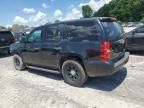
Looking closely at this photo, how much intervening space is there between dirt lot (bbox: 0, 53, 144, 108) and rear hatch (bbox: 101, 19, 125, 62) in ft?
2.84

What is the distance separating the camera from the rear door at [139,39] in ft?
30.4

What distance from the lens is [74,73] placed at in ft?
19.3

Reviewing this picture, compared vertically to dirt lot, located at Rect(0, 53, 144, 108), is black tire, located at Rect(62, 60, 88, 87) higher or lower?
higher

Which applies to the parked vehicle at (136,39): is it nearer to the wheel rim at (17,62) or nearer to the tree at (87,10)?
the wheel rim at (17,62)

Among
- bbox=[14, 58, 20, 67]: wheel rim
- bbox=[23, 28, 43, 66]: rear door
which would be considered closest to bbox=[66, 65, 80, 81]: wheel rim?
bbox=[23, 28, 43, 66]: rear door

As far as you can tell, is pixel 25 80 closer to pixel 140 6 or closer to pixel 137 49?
pixel 137 49

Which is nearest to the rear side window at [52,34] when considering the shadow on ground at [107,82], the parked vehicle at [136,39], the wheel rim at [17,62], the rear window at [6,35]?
the shadow on ground at [107,82]

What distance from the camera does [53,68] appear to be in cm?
652

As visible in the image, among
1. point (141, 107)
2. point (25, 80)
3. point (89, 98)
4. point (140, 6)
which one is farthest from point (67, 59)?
point (140, 6)

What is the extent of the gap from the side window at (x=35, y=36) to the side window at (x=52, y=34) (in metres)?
0.42

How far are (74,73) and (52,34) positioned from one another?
1.46 meters

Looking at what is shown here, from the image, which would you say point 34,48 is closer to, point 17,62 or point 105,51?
point 17,62

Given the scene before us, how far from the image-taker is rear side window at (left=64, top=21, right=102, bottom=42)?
5172mm

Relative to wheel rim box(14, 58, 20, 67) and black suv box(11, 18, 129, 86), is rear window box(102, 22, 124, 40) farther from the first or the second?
wheel rim box(14, 58, 20, 67)
